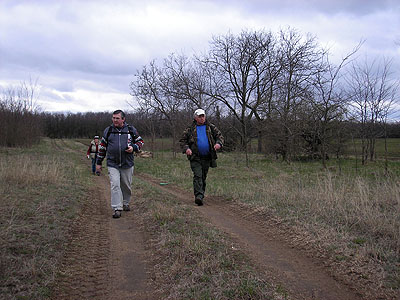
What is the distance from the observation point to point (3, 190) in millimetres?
7465

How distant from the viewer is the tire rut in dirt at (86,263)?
3368mm

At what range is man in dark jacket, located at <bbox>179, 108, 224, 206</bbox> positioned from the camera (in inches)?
300

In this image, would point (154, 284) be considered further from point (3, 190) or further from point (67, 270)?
point (3, 190)

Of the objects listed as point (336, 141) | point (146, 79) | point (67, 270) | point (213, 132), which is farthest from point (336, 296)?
point (146, 79)

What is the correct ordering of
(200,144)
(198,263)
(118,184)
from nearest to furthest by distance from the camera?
(198,263)
(118,184)
(200,144)

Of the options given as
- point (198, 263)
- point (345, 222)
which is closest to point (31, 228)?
point (198, 263)

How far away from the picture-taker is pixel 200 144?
7633 mm

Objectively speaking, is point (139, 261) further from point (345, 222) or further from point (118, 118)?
point (345, 222)

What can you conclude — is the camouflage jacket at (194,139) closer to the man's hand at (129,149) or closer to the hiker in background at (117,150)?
the hiker in background at (117,150)

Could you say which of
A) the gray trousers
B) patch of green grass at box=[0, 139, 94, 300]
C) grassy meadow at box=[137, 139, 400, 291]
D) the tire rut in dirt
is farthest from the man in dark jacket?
patch of green grass at box=[0, 139, 94, 300]

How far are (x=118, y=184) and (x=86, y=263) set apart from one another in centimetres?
271

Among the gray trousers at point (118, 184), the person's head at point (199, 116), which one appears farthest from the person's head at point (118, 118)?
the person's head at point (199, 116)

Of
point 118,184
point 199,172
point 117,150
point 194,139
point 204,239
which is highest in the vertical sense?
point 194,139

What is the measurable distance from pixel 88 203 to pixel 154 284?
4.93 meters
